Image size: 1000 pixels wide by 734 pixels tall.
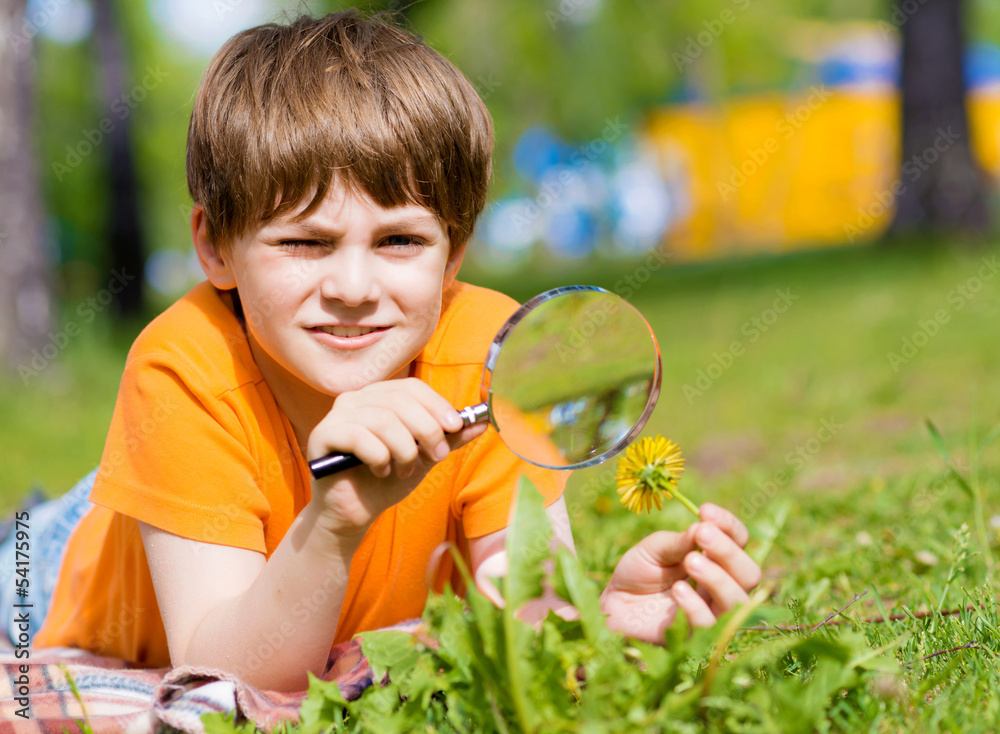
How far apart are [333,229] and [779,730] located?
3.88 ft

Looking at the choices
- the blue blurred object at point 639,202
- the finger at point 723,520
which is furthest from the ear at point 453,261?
the blue blurred object at point 639,202

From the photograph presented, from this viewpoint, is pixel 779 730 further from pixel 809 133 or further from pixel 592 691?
pixel 809 133

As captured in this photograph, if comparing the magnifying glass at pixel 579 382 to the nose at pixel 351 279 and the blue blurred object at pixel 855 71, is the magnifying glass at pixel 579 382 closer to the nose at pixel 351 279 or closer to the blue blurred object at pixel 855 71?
the nose at pixel 351 279

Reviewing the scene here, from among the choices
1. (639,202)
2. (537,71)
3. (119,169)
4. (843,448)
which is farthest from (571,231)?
(843,448)

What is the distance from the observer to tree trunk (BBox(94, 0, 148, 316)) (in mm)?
12250

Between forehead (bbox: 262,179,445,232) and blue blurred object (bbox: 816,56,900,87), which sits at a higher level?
forehead (bbox: 262,179,445,232)

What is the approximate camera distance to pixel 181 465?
1.92 meters

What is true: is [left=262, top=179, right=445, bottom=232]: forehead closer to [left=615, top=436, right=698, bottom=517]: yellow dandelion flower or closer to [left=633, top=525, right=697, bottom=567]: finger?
[left=615, top=436, right=698, bottom=517]: yellow dandelion flower

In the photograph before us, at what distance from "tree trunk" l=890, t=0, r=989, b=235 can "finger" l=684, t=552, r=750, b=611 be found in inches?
381

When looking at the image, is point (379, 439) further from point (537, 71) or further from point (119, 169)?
point (537, 71)

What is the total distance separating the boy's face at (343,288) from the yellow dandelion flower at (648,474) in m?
0.54

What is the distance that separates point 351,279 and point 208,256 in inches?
19.6

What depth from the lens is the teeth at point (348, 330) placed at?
1.91 meters

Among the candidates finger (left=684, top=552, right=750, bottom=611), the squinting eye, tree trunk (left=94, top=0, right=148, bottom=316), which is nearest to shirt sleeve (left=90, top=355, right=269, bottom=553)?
the squinting eye
